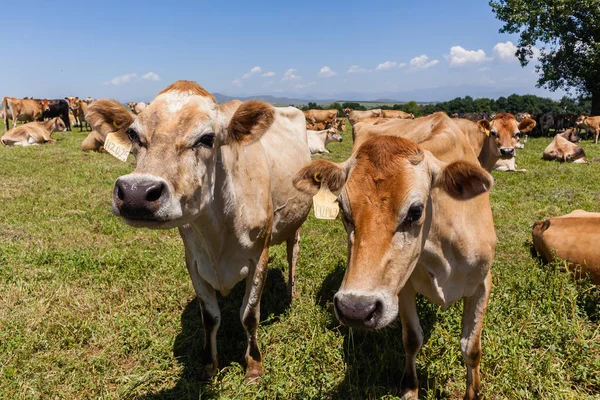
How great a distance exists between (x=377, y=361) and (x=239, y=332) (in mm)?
1483

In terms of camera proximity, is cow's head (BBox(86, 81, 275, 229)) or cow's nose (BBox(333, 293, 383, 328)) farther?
cow's head (BBox(86, 81, 275, 229))

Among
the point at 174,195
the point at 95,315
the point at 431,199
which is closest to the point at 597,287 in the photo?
the point at 431,199

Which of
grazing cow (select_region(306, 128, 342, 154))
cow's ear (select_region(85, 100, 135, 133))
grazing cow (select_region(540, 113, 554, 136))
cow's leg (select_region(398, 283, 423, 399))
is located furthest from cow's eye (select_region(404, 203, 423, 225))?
grazing cow (select_region(540, 113, 554, 136))

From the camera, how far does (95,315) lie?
13.6 ft

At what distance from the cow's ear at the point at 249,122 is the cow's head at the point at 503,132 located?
8033 mm

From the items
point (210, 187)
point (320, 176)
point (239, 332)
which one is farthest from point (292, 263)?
point (320, 176)

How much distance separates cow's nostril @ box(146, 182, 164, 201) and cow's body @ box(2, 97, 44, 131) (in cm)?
2788

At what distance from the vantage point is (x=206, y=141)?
100 inches

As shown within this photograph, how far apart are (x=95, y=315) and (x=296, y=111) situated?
12.2 ft

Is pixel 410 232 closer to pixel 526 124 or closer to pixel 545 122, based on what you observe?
pixel 526 124

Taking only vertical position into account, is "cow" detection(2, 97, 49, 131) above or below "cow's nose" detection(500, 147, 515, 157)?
above

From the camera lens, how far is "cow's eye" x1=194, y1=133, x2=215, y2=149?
2.47 meters

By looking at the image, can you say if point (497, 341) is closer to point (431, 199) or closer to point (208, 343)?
point (431, 199)

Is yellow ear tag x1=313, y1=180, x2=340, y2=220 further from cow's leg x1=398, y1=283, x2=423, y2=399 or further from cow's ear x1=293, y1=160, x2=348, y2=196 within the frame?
cow's leg x1=398, y1=283, x2=423, y2=399
